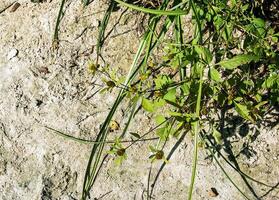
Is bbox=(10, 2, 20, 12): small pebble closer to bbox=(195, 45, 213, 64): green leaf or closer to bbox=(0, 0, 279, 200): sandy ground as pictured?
bbox=(0, 0, 279, 200): sandy ground

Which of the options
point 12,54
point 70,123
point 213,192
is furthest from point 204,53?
point 12,54

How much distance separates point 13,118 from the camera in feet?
7.21

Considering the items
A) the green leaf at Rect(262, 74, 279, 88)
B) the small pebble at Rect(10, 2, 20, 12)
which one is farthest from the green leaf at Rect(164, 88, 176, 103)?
the small pebble at Rect(10, 2, 20, 12)

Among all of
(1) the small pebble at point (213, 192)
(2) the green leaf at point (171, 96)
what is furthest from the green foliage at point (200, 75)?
(1) the small pebble at point (213, 192)

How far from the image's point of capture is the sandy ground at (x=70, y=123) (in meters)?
2.00

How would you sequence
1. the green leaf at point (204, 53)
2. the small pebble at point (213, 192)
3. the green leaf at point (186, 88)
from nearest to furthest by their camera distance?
the green leaf at point (204, 53) → the green leaf at point (186, 88) → the small pebble at point (213, 192)

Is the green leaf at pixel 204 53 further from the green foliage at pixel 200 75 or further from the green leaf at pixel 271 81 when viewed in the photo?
the green leaf at pixel 271 81

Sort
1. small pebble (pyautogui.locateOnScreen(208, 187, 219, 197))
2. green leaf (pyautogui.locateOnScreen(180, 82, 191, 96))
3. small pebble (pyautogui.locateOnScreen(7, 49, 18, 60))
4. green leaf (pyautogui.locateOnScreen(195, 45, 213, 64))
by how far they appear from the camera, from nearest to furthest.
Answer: green leaf (pyautogui.locateOnScreen(195, 45, 213, 64))
green leaf (pyautogui.locateOnScreen(180, 82, 191, 96))
small pebble (pyautogui.locateOnScreen(208, 187, 219, 197))
small pebble (pyautogui.locateOnScreen(7, 49, 18, 60))

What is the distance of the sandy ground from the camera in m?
2.00

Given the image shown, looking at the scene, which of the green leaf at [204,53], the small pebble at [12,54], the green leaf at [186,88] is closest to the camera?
the green leaf at [204,53]

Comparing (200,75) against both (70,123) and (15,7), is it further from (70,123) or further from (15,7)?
(15,7)

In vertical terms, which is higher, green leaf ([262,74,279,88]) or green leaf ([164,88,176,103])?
green leaf ([164,88,176,103])

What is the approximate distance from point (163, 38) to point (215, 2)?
29 centimetres

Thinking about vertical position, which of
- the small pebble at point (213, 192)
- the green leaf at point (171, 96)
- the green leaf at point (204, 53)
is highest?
the green leaf at point (204, 53)
